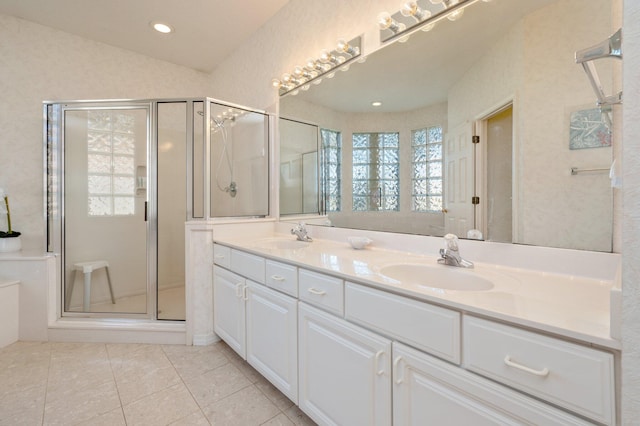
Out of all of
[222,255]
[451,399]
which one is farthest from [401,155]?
[222,255]

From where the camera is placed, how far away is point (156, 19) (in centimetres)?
262

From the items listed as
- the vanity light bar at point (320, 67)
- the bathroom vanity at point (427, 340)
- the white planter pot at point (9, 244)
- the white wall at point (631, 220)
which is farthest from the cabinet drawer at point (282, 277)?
the white planter pot at point (9, 244)

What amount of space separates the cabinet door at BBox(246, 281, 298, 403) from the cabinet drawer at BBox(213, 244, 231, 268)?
350 millimetres

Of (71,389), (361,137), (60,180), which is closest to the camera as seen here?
(71,389)

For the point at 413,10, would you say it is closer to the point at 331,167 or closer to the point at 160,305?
the point at 331,167

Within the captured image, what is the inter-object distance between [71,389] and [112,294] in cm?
109

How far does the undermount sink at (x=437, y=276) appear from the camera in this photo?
1.13m

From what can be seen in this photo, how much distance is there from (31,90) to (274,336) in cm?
321

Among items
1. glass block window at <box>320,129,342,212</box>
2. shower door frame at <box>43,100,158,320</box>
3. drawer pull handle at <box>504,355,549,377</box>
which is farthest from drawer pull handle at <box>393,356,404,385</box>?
shower door frame at <box>43,100,158,320</box>

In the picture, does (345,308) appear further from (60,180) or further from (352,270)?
(60,180)

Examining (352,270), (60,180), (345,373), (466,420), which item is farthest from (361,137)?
(60,180)

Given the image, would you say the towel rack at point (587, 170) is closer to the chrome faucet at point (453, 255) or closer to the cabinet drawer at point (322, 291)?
the chrome faucet at point (453, 255)

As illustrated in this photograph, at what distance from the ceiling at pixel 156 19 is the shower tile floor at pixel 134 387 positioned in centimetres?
273

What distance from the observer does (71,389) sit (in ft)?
5.54
